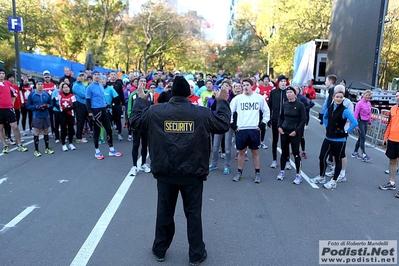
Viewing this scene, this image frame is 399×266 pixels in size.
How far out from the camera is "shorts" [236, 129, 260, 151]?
6.49 metres

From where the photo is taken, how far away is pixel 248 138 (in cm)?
652

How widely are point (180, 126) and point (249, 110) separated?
3354 millimetres

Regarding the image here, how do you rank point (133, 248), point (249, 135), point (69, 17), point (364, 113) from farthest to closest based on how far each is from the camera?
point (69, 17)
point (364, 113)
point (249, 135)
point (133, 248)

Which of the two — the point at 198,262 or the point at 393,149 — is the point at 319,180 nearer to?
the point at 393,149

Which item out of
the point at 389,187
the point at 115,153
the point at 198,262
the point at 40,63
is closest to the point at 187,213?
the point at 198,262

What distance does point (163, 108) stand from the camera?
3.48m

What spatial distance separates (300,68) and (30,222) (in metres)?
22.3

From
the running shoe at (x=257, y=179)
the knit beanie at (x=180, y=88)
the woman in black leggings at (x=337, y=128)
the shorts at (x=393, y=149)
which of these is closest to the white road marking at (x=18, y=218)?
the knit beanie at (x=180, y=88)

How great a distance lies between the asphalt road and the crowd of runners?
0.47 m

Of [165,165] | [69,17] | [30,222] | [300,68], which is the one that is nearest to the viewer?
[165,165]

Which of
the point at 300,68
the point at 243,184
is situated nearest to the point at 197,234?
the point at 243,184

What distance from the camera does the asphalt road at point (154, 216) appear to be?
3.87m

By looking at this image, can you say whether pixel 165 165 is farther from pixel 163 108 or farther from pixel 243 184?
pixel 243 184

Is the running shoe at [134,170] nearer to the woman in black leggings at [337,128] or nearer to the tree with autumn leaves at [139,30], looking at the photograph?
the woman in black leggings at [337,128]
